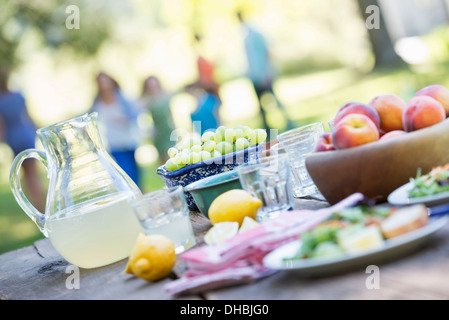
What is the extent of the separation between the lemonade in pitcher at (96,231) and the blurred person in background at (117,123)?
3926 mm

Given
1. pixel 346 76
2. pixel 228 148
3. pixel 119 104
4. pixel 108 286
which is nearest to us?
pixel 108 286

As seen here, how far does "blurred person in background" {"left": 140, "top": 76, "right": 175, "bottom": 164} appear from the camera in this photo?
20.1ft

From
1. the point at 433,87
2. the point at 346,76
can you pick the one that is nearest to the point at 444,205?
the point at 433,87

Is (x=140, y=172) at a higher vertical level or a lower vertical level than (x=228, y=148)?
lower

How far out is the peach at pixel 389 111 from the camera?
1186 mm

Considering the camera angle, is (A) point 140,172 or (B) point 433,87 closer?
(B) point 433,87

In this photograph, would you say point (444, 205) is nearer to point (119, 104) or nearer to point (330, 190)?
point (330, 190)

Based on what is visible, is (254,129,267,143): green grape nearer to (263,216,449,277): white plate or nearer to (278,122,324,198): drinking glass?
(278,122,324,198): drinking glass

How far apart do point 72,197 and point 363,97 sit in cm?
702

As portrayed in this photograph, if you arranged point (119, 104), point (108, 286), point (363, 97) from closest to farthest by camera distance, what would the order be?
point (108, 286), point (119, 104), point (363, 97)

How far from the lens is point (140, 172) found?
5.52 m

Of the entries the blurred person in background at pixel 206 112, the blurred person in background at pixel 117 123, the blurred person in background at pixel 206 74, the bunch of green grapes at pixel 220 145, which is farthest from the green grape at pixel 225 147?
the blurred person in background at pixel 206 74

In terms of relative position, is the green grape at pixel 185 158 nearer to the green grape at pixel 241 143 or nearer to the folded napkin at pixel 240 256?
the green grape at pixel 241 143

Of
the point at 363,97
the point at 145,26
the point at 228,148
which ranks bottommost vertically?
the point at 363,97
